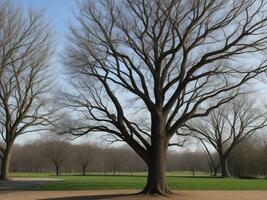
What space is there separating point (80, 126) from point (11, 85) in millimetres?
19772

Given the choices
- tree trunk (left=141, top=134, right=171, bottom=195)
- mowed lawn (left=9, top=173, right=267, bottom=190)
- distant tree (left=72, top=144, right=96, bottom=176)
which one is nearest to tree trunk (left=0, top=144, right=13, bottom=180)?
mowed lawn (left=9, top=173, right=267, bottom=190)

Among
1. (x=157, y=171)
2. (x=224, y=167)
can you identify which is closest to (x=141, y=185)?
→ (x=157, y=171)

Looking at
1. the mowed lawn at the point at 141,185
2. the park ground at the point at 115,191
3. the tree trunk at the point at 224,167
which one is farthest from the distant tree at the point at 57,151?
the park ground at the point at 115,191

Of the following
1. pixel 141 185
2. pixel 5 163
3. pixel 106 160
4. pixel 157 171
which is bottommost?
pixel 141 185

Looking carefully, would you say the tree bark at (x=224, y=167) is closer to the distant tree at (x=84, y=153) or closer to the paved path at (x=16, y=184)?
the paved path at (x=16, y=184)

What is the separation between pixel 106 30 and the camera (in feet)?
101

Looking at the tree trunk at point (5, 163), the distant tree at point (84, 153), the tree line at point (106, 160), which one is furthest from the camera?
the distant tree at point (84, 153)

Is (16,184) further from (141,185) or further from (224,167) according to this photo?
(224,167)

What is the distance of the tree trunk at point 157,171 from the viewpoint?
29.5 metres

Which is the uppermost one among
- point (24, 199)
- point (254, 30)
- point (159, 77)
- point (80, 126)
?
point (254, 30)

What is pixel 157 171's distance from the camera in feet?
98.0

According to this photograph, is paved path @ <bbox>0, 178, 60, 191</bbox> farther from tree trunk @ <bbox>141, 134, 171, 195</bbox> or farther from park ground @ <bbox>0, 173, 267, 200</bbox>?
tree trunk @ <bbox>141, 134, 171, 195</bbox>

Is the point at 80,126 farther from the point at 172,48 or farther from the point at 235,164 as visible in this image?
the point at 235,164

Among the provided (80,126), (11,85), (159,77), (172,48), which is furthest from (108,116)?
(11,85)
